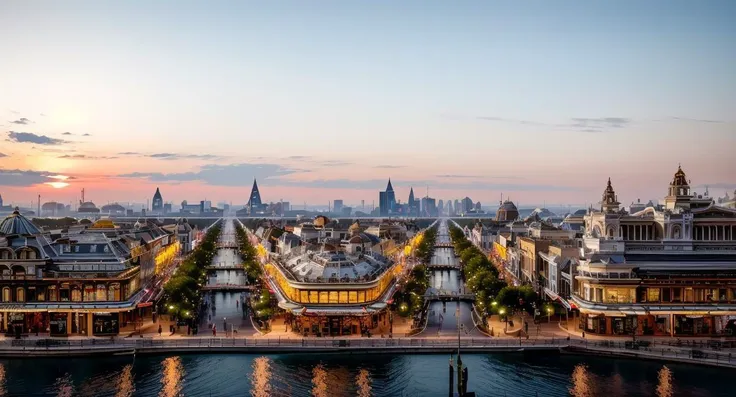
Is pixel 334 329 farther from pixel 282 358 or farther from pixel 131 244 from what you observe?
pixel 131 244

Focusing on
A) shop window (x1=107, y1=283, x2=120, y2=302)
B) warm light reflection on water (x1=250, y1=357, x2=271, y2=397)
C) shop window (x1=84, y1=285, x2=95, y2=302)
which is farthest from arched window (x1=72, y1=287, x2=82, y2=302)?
warm light reflection on water (x1=250, y1=357, x2=271, y2=397)

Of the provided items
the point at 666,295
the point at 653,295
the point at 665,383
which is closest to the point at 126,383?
the point at 665,383

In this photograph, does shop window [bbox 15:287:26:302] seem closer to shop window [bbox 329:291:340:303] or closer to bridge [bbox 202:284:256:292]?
shop window [bbox 329:291:340:303]

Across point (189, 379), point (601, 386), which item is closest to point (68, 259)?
point (189, 379)

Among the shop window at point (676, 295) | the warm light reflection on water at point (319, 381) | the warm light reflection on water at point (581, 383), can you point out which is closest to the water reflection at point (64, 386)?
the warm light reflection on water at point (319, 381)

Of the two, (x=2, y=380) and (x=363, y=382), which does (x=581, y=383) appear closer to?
(x=363, y=382)

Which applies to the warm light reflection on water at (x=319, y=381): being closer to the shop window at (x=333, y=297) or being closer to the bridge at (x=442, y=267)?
the shop window at (x=333, y=297)

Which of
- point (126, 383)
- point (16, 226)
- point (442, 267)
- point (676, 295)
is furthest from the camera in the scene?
point (442, 267)
